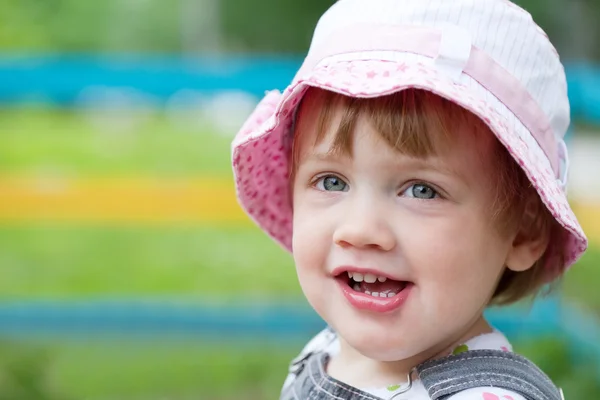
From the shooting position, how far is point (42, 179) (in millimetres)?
5355

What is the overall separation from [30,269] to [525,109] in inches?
142

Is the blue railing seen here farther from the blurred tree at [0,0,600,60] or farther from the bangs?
the blurred tree at [0,0,600,60]

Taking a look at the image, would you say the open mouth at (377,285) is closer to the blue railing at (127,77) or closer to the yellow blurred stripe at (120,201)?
the blue railing at (127,77)

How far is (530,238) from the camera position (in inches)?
55.0

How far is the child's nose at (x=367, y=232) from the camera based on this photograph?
1.20 metres

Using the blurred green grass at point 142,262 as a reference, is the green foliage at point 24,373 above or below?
above

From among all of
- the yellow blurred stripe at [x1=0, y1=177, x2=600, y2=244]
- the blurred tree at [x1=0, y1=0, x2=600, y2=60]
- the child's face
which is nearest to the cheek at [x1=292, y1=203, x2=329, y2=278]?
the child's face

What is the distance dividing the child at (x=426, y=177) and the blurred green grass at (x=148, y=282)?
1.60m

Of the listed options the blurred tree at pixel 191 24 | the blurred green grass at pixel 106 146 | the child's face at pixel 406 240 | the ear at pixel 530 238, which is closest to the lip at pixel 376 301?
the child's face at pixel 406 240

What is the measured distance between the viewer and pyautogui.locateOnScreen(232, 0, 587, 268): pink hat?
121 centimetres

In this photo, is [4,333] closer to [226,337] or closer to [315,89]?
[226,337]

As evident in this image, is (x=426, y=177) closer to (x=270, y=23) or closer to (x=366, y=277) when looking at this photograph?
(x=366, y=277)

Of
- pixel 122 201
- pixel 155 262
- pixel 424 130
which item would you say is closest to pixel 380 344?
pixel 424 130

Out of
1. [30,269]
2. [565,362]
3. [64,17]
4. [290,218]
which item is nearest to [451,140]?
[290,218]
